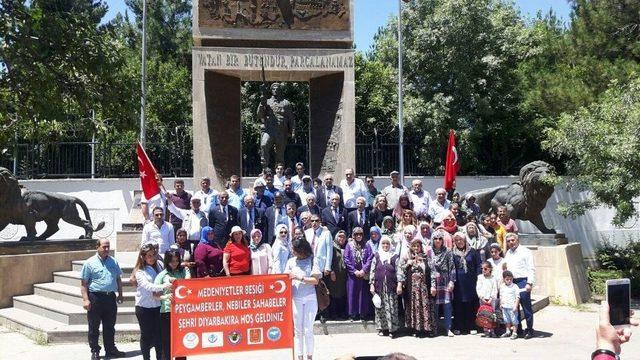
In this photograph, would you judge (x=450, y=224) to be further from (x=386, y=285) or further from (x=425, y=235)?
(x=386, y=285)

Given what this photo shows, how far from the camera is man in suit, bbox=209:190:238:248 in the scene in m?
11.7

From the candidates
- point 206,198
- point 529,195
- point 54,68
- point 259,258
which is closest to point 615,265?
point 529,195

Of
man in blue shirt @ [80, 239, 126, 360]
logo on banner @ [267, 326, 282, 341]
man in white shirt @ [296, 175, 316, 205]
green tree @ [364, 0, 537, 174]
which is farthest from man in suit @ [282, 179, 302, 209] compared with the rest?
green tree @ [364, 0, 537, 174]

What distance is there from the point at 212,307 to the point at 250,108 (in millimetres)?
22345

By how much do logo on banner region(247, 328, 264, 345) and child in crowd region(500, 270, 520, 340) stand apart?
4591 millimetres

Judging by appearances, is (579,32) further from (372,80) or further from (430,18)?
(372,80)

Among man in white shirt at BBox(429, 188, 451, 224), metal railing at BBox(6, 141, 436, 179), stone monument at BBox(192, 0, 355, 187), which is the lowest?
man in white shirt at BBox(429, 188, 451, 224)

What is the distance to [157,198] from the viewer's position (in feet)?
42.2

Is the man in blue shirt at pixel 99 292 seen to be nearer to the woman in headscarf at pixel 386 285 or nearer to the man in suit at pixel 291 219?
the man in suit at pixel 291 219

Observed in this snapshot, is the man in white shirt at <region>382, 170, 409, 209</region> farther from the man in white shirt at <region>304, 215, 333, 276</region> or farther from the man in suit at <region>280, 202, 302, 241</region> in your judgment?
the man in white shirt at <region>304, 215, 333, 276</region>

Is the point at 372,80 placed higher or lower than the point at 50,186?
higher

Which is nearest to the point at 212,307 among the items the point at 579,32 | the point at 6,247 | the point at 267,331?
the point at 267,331

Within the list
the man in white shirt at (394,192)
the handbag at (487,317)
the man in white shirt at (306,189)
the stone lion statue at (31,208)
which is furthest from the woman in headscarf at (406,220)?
the stone lion statue at (31,208)

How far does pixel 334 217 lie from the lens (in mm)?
12227
